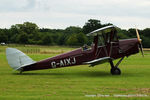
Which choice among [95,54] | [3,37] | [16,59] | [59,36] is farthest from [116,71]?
[3,37]

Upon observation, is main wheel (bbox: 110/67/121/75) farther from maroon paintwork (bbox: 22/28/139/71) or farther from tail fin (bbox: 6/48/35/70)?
tail fin (bbox: 6/48/35/70)

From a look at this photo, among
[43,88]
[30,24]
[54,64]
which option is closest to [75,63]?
[54,64]

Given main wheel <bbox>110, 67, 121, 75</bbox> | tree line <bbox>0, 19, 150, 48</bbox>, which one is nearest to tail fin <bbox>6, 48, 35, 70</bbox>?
main wheel <bbox>110, 67, 121, 75</bbox>

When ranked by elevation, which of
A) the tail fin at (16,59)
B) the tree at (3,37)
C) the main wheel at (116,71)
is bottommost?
the main wheel at (116,71)

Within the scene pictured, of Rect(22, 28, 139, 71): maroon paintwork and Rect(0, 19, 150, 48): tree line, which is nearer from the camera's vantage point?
Rect(22, 28, 139, 71): maroon paintwork

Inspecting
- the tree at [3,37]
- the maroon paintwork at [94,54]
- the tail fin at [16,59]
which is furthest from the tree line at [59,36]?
the tail fin at [16,59]

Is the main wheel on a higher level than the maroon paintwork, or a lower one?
lower

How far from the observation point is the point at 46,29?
15475 centimetres

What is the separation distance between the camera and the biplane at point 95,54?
16359 millimetres

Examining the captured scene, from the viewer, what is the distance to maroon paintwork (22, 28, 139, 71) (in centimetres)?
1650

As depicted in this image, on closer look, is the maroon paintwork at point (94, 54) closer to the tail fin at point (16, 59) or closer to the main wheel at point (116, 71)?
the tail fin at point (16, 59)

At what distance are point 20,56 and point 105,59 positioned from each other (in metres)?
5.50

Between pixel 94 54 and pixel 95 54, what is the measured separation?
72mm

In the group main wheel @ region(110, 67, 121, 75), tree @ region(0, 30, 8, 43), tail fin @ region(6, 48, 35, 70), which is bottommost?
main wheel @ region(110, 67, 121, 75)
